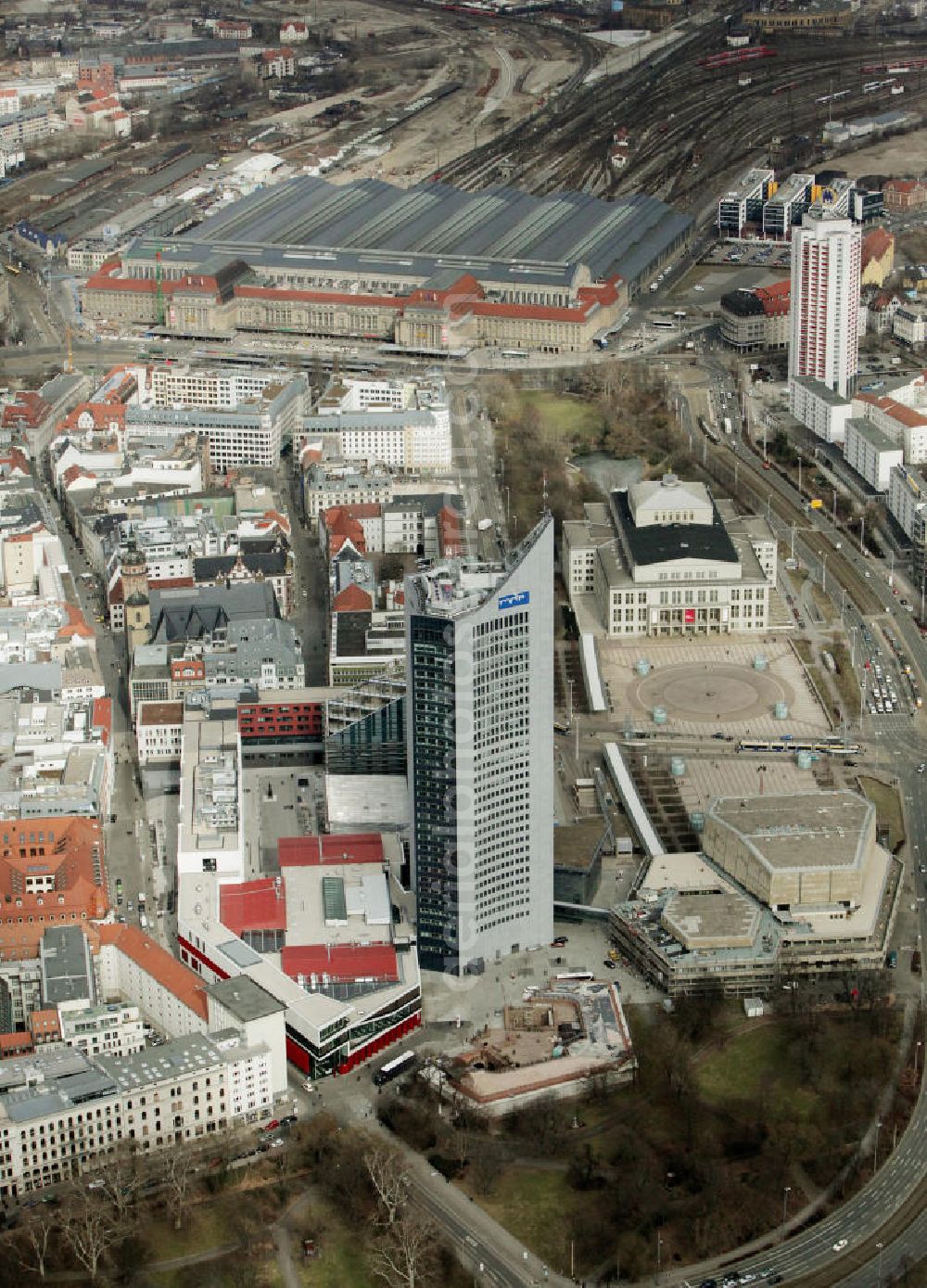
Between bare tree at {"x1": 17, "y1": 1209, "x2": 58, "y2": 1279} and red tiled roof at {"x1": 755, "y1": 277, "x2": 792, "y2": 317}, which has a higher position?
red tiled roof at {"x1": 755, "y1": 277, "x2": 792, "y2": 317}

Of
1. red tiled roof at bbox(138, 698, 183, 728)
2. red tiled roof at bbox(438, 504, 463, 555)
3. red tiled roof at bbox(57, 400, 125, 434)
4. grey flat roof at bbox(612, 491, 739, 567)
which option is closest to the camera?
red tiled roof at bbox(138, 698, 183, 728)

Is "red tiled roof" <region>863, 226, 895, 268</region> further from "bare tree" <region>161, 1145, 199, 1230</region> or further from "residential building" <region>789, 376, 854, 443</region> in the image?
"bare tree" <region>161, 1145, 199, 1230</region>

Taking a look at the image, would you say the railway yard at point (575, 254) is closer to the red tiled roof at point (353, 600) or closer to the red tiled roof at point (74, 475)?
the red tiled roof at point (353, 600)

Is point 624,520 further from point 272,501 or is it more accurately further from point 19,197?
point 19,197

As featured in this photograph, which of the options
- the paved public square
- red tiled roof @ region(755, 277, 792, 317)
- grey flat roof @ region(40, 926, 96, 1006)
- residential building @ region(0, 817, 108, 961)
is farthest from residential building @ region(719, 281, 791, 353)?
grey flat roof @ region(40, 926, 96, 1006)

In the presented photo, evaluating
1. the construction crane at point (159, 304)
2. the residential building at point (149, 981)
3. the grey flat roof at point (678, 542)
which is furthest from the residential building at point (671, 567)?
the construction crane at point (159, 304)

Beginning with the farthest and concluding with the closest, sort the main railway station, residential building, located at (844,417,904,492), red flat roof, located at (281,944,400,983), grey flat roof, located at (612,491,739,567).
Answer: the main railway station → residential building, located at (844,417,904,492) → grey flat roof, located at (612,491,739,567) → red flat roof, located at (281,944,400,983)

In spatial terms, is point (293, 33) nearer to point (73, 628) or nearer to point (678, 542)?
point (678, 542)

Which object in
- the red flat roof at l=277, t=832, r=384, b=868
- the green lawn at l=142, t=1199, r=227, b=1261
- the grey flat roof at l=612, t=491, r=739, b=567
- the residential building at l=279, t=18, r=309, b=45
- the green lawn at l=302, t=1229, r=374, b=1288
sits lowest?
the green lawn at l=302, t=1229, r=374, b=1288
